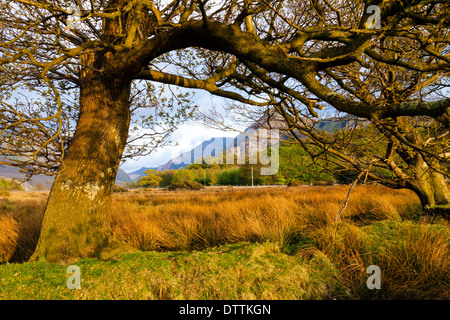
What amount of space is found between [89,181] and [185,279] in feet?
6.15

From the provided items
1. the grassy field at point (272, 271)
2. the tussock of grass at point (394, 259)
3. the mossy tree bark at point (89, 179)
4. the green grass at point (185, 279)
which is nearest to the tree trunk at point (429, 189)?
the grassy field at point (272, 271)

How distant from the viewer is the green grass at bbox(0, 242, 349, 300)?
1884 millimetres

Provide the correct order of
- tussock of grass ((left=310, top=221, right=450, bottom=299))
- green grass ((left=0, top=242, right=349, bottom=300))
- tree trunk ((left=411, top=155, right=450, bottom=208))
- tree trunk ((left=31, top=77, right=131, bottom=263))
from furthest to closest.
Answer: tree trunk ((left=411, top=155, right=450, bottom=208)) < tree trunk ((left=31, top=77, right=131, bottom=263)) < tussock of grass ((left=310, top=221, right=450, bottom=299)) < green grass ((left=0, top=242, right=349, bottom=300))

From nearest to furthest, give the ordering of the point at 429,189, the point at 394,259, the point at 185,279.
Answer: the point at 185,279 → the point at 394,259 → the point at 429,189

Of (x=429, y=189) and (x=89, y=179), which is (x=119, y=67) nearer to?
(x=89, y=179)

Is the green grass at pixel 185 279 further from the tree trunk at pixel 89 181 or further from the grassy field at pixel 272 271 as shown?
the tree trunk at pixel 89 181

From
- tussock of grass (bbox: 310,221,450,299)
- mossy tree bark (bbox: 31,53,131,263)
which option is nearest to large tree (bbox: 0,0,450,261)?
mossy tree bark (bbox: 31,53,131,263)

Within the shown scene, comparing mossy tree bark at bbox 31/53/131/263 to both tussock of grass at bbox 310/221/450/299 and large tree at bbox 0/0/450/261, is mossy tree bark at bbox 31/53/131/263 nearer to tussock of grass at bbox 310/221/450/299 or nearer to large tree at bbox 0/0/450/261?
large tree at bbox 0/0/450/261

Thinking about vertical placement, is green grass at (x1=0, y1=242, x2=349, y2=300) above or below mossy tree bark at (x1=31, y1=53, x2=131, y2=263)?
below

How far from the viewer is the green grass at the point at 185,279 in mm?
1884

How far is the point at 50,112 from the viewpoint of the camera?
211 inches

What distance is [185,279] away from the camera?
6.90 ft

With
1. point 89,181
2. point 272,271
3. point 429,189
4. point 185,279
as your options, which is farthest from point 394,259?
point 89,181

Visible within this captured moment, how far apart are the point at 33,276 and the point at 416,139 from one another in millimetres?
5785
